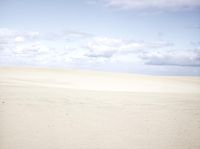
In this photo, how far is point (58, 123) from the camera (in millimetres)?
5191

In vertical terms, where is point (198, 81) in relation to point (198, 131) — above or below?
below

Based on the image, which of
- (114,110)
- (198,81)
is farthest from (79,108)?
(198,81)

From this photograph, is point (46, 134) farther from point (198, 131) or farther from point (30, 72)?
point (30, 72)

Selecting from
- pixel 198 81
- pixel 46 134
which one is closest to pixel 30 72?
pixel 198 81

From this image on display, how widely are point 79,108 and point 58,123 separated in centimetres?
159

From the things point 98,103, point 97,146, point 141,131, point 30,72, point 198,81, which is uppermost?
point 97,146

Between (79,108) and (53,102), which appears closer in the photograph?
(79,108)

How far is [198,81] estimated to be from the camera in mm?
17734

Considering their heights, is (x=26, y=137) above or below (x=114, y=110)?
above

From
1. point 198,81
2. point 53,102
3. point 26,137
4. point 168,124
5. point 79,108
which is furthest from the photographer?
point 198,81

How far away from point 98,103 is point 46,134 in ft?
11.0

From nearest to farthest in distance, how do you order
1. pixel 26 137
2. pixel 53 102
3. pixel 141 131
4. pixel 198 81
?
1. pixel 26 137
2. pixel 141 131
3. pixel 53 102
4. pixel 198 81

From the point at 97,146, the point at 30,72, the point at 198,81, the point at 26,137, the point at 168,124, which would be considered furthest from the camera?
the point at 30,72

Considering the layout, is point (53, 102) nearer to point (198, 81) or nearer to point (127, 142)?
point (127, 142)
